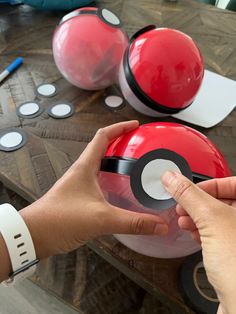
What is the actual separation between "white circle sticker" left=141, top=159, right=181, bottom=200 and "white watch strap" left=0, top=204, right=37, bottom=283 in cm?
16

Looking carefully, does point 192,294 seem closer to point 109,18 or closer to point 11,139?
point 11,139

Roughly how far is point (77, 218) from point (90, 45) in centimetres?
36

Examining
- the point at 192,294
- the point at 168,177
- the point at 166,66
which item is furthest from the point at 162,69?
the point at 192,294

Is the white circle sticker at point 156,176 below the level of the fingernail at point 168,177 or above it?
below

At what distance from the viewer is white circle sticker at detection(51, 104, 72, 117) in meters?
0.71

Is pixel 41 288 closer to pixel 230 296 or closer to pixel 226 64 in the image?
pixel 230 296

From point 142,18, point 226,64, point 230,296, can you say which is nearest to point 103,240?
point 230,296

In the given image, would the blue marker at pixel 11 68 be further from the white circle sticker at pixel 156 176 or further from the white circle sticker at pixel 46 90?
the white circle sticker at pixel 156 176

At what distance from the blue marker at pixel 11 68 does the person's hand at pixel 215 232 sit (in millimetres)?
536

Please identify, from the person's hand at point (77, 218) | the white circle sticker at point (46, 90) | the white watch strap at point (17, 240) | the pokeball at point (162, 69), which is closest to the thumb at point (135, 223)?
the person's hand at point (77, 218)

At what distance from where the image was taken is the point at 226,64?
2.79 feet

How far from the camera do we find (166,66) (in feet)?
1.94

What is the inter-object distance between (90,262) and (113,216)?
11.5 inches

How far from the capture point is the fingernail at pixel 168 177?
0.40m
